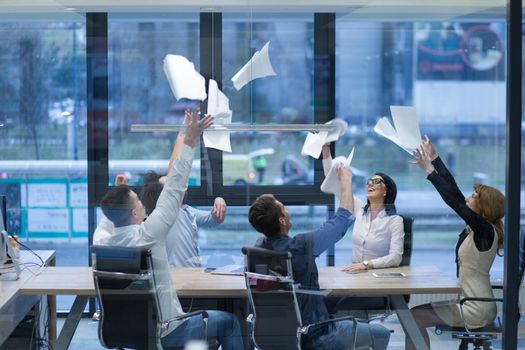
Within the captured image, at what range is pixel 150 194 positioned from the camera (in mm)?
4359

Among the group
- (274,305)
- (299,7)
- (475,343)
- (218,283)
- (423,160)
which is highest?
(299,7)

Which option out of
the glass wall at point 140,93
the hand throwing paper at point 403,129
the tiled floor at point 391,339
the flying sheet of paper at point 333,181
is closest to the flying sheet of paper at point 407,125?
the hand throwing paper at point 403,129

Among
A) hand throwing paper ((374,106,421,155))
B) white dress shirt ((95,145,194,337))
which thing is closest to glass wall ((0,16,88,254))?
white dress shirt ((95,145,194,337))

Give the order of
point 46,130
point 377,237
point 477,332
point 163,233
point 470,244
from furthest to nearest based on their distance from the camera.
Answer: point 477,332 → point 470,244 → point 377,237 → point 46,130 → point 163,233

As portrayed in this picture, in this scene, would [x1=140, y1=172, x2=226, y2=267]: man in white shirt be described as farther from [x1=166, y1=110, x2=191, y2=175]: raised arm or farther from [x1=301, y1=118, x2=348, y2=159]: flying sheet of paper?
[x1=301, y1=118, x2=348, y2=159]: flying sheet of paper

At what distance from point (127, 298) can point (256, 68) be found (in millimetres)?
1242

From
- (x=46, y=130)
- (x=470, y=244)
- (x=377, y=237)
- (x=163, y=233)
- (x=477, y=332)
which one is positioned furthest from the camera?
(x=477, y=332)

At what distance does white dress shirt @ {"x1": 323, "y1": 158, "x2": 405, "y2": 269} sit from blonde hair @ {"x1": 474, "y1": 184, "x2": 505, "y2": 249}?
405 mm

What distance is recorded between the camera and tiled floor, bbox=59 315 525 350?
173 inches

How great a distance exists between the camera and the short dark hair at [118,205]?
14.3ft

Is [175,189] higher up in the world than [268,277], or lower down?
higher up

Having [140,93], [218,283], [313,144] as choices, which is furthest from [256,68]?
[218,283]

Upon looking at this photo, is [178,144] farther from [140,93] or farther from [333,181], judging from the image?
[333,181]

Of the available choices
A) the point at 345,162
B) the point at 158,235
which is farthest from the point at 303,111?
the point at 158,235
